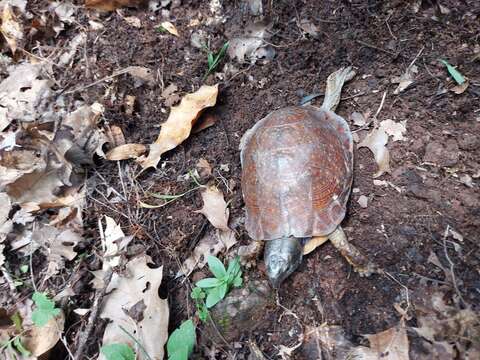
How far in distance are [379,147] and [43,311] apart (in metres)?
2.39

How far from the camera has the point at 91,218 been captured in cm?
252

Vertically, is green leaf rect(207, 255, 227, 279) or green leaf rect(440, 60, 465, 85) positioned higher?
green leaf rect(440, 60, 465, 85)

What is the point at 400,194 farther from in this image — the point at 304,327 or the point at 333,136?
the point at 304,327

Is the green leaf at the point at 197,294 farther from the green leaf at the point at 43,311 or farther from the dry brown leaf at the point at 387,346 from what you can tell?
the dry brown leaf at the point at 387,346

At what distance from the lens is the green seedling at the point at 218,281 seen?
7.02ft

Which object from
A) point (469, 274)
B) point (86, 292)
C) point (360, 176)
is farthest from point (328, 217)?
point (86, 292)

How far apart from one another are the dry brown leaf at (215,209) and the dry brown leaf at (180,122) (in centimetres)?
46

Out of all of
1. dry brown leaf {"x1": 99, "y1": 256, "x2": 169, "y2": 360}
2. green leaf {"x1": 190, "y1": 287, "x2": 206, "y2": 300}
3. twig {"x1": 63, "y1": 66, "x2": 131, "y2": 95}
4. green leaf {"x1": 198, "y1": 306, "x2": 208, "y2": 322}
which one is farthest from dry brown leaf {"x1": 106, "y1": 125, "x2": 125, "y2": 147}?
green leaf {"x1": 198, "y1": 306, "x2": 208, "y2": 322}

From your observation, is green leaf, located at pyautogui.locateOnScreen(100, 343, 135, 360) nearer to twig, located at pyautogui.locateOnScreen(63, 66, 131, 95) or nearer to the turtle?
the turtle

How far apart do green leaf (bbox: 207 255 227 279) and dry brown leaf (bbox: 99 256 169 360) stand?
311mm

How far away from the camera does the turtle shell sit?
7.36 ft

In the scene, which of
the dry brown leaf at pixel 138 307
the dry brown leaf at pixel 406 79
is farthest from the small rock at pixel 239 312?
the dry brown leaf at pixel 406 79

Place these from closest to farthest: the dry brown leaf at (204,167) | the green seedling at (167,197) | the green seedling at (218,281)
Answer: the green seedling at (218,281) → the green seedling at (167,197) → the dry brown leaf at (204,167)

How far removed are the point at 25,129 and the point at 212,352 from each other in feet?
6.89
